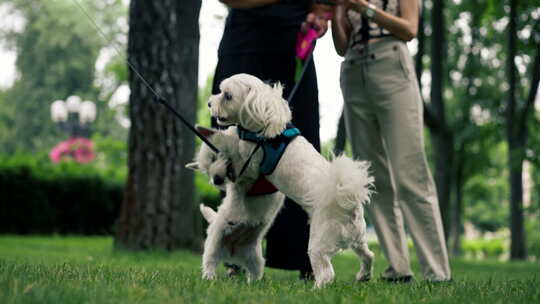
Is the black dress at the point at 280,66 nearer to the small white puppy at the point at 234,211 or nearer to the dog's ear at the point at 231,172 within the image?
the small white puppy at the point at 234,211

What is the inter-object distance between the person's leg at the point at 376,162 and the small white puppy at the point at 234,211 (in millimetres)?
1139

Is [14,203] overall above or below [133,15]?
below

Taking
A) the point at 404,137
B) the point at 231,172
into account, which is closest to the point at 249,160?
the point at 231,172

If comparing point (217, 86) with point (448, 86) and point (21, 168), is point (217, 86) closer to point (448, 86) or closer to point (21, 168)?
point (21, 168)

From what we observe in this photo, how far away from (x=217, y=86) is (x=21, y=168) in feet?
33.9

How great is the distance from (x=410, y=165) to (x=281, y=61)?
1272mm

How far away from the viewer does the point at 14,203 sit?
1339 centimetres

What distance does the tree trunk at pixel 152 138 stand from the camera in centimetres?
818

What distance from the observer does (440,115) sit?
51.2 feet

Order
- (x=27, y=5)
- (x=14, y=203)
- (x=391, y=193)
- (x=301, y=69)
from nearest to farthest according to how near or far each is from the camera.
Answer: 1. (x=301, y=69)
2. (x=391, y=193)
3. (x=14, y=203)
4. (x=27, y=5)

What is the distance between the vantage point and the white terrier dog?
3.45 metres

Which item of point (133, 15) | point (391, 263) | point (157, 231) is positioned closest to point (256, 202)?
point (391, 263)

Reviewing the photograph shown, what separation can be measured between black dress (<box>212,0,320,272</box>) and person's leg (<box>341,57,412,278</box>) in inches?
12.4

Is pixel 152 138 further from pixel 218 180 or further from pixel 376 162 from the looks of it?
pixel 218 180
